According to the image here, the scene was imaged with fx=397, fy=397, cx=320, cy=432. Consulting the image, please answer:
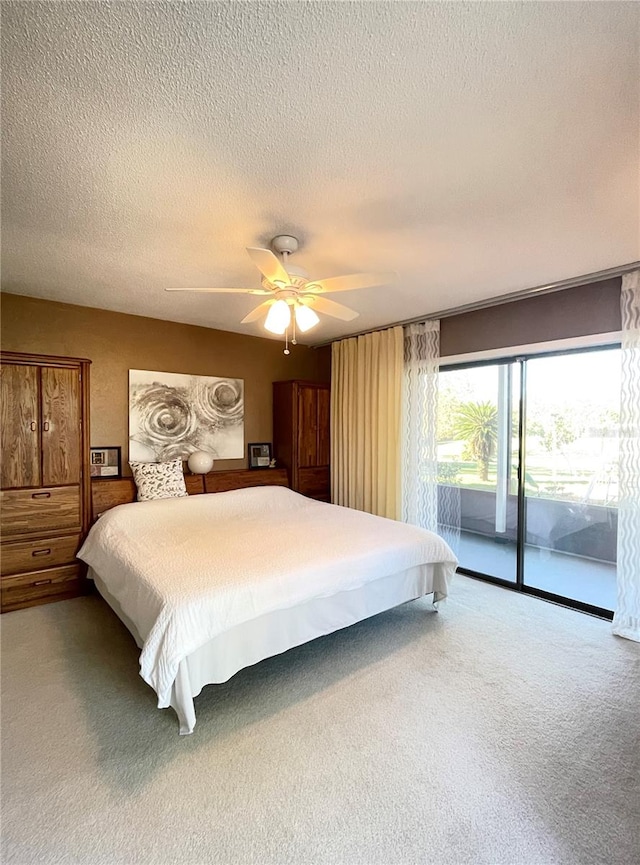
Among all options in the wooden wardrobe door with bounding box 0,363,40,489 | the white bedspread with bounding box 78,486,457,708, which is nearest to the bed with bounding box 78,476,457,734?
the white bedspread with bounding box 78,486,457,708

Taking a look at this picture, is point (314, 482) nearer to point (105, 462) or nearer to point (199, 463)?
point (199, 463)

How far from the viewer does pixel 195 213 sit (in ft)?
6.77

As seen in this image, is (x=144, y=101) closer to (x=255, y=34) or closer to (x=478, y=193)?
(x=255, y=34)

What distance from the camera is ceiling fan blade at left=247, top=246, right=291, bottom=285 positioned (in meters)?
1.89

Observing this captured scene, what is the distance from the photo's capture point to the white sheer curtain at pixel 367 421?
4.27 meters

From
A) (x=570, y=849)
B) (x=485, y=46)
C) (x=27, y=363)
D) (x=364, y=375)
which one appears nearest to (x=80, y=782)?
(x=570, y=849)

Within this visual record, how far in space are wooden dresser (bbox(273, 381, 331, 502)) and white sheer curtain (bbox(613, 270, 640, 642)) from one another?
118 inches

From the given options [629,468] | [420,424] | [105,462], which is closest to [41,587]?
[105,462]

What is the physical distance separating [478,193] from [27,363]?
3.29 metres

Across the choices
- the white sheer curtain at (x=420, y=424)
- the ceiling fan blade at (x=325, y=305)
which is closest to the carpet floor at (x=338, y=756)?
the white sheer curtain at (x=420, y=424)

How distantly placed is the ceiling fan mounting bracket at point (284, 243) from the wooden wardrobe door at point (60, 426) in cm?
210

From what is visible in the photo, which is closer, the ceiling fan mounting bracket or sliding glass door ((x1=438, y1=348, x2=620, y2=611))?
the ceiling fan mounting bracket

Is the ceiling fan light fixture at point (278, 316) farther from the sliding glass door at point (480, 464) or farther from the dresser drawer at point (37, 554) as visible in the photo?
the dresser drawer at point (37, 554)

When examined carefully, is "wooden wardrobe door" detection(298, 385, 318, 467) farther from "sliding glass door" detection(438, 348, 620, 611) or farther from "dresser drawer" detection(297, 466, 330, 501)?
"sliding glass door" detection(438, 348, 620, 611)
